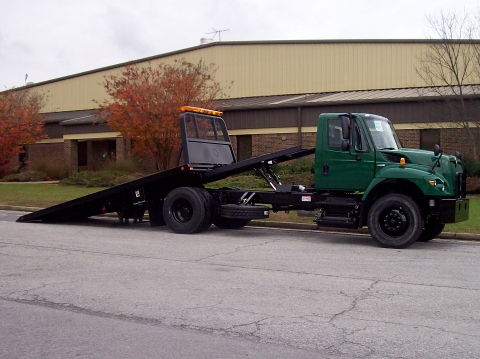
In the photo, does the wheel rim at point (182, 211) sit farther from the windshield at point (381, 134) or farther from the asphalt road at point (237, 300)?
the windshield at point (381, 134)

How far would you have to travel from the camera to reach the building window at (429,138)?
26.3m

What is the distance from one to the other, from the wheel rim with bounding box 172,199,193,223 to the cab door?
10.1ft

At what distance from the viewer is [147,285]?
26.6ft

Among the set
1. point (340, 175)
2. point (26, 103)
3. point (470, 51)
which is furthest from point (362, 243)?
point (26, 103)

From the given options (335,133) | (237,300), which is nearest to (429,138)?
(335,133)

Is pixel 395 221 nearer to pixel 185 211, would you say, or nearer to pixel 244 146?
pixel 185 211

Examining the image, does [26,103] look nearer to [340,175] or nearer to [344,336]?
[340,175]

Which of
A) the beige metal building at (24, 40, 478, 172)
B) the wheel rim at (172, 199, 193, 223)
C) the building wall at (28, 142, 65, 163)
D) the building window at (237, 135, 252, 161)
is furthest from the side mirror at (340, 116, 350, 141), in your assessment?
the building wall at (28, 142, 65, 163)

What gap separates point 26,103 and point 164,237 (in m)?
30.9

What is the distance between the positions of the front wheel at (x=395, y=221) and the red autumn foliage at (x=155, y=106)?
1652 centimetres

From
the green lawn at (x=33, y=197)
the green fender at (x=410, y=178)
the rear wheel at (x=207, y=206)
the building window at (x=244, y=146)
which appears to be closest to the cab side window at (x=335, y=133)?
the green fender at (x=410, y=178)

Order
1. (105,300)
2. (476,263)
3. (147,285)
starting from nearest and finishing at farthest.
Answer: (105,300) → (147,285) → (476,263)

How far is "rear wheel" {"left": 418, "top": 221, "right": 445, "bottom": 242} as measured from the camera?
486 inches

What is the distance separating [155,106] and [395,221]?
1742 cm
